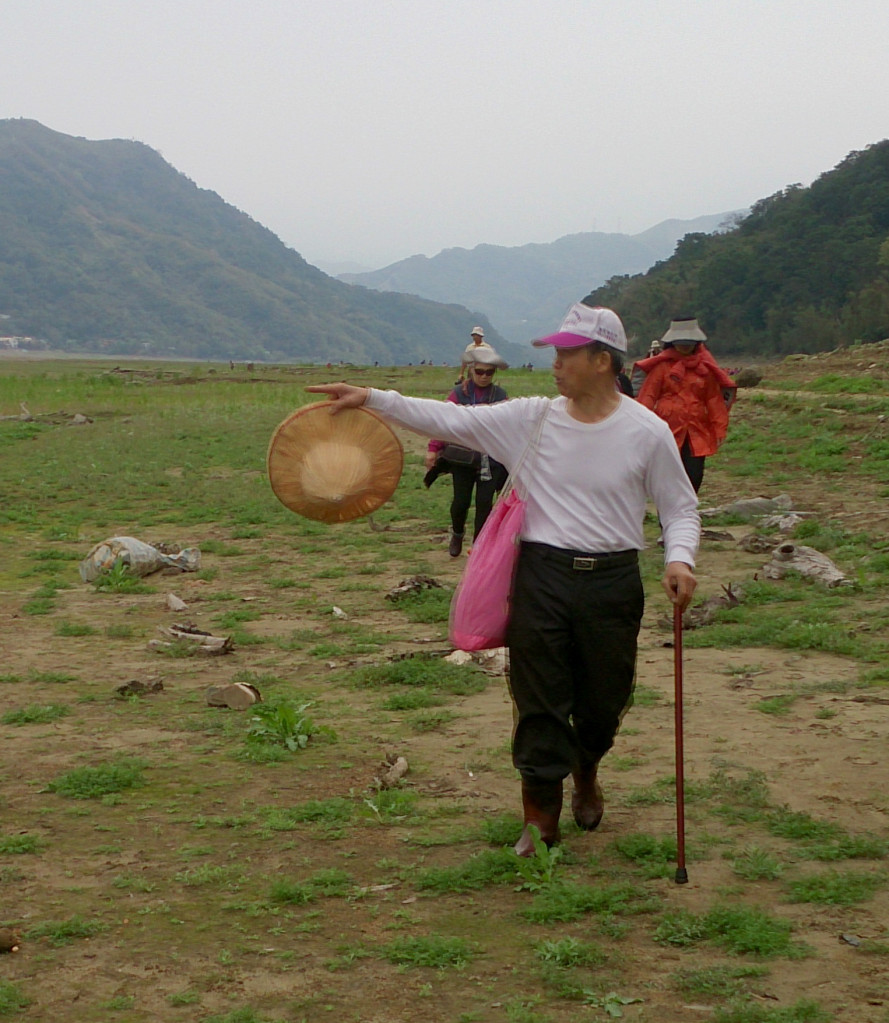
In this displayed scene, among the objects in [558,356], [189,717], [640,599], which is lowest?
[189,717]

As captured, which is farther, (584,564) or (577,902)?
(584,564)

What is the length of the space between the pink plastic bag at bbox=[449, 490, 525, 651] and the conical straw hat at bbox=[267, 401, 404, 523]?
0.60 m

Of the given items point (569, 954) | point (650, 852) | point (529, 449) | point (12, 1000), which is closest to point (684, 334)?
point (529, 449)

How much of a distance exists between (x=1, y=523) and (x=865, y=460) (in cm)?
965

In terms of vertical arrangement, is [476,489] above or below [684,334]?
below

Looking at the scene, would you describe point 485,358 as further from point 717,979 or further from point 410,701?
point 717,979

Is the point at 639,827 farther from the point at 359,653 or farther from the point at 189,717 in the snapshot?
the point at 359,653

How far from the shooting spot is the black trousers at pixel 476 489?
998cm

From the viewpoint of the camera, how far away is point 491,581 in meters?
4.41

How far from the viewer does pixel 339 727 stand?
6363 mm

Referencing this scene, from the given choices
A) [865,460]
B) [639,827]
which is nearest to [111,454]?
[865,460]

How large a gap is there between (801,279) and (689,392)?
5039cm

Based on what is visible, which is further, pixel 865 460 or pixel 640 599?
pixel 865 460

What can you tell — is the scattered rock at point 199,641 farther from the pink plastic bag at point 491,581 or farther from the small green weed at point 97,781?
the pink plastic bag at point 491,581
